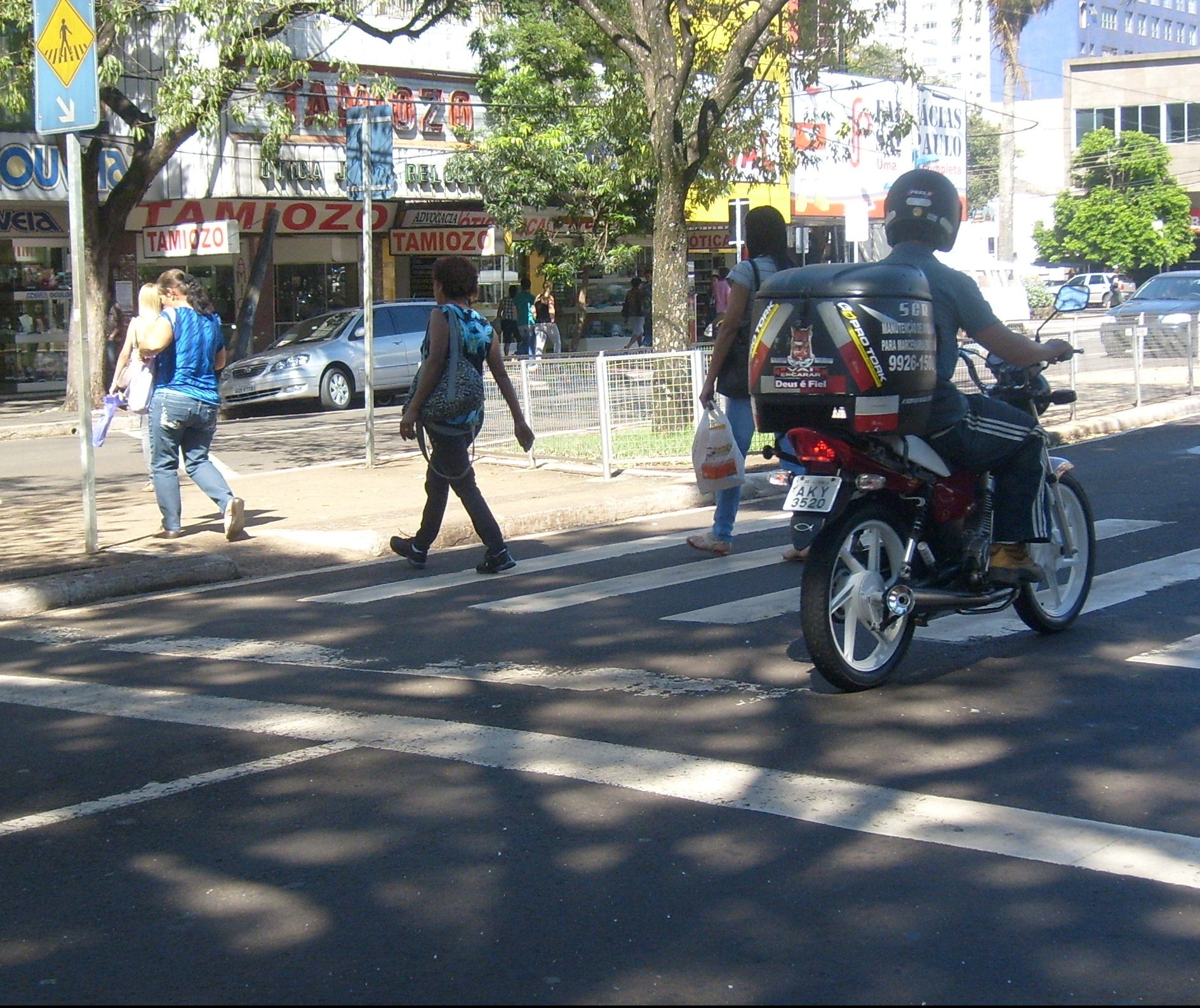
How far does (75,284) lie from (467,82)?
23135 millimetres

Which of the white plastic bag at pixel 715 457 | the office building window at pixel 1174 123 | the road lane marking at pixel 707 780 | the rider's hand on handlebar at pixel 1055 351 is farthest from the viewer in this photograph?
the office building window at pixel 1174 123

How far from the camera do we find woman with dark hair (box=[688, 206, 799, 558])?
8664 millimetres

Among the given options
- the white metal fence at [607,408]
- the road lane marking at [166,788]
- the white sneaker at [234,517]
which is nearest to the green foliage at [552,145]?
the white metal fence at [607,408]

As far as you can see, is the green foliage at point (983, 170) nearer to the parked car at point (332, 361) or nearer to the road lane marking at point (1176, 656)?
the parked car at point (332, 361)

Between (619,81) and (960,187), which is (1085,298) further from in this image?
(960,187)

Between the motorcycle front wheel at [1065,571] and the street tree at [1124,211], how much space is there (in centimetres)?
5681

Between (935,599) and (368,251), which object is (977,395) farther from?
(368,251)

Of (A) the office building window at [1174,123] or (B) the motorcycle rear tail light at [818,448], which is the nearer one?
(B) the motorcycle rear tail light at [818,448]

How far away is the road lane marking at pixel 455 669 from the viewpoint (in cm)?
596

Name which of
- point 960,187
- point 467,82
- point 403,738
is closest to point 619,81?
point 467,82

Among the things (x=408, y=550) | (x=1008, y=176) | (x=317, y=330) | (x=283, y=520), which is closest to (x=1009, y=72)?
(x=1008, y=176)

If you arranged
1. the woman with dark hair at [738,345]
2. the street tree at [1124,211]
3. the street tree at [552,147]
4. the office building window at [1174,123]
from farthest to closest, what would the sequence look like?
the office building window at [1174,123], the street tree at [1124,211], the street tree at [552,147], the woman with dark hair at [738,345]

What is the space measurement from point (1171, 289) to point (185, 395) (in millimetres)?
22268

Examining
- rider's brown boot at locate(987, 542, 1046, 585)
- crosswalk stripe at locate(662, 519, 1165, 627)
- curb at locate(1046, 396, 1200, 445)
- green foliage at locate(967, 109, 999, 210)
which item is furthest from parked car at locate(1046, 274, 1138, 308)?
rider's brown boot at locate(987, 542, 1046, 585)
